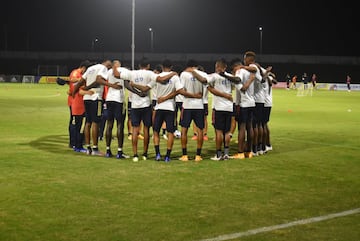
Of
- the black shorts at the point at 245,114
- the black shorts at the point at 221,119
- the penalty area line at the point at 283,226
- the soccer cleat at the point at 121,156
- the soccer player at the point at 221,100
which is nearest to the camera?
the penalty area line at the point at 283,226

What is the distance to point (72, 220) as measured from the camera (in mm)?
6684

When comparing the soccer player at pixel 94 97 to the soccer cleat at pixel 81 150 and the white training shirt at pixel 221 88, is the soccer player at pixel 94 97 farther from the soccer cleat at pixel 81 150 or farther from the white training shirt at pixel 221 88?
the white training shirt at pixel 221 88

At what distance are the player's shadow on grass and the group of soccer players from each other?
1.67ft

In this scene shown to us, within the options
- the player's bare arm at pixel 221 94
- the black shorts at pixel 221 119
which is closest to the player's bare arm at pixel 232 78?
the player's bare arm at pixel 221 94

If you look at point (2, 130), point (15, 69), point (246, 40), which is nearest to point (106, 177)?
point (2, 130)

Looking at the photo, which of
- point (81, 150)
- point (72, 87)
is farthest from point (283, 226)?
point (72, 87)

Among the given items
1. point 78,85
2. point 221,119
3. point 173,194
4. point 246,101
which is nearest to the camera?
point 173,194

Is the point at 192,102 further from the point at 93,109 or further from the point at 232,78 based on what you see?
the point at 93,109

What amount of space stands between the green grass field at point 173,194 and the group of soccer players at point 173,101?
0.47m

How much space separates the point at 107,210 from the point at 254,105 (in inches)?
217

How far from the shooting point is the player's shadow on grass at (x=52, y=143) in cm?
1264

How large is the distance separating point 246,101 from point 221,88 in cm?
68

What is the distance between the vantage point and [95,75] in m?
11.8

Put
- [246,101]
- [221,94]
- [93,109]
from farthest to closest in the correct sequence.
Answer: [93,109] → [246,101] → [221,94]
